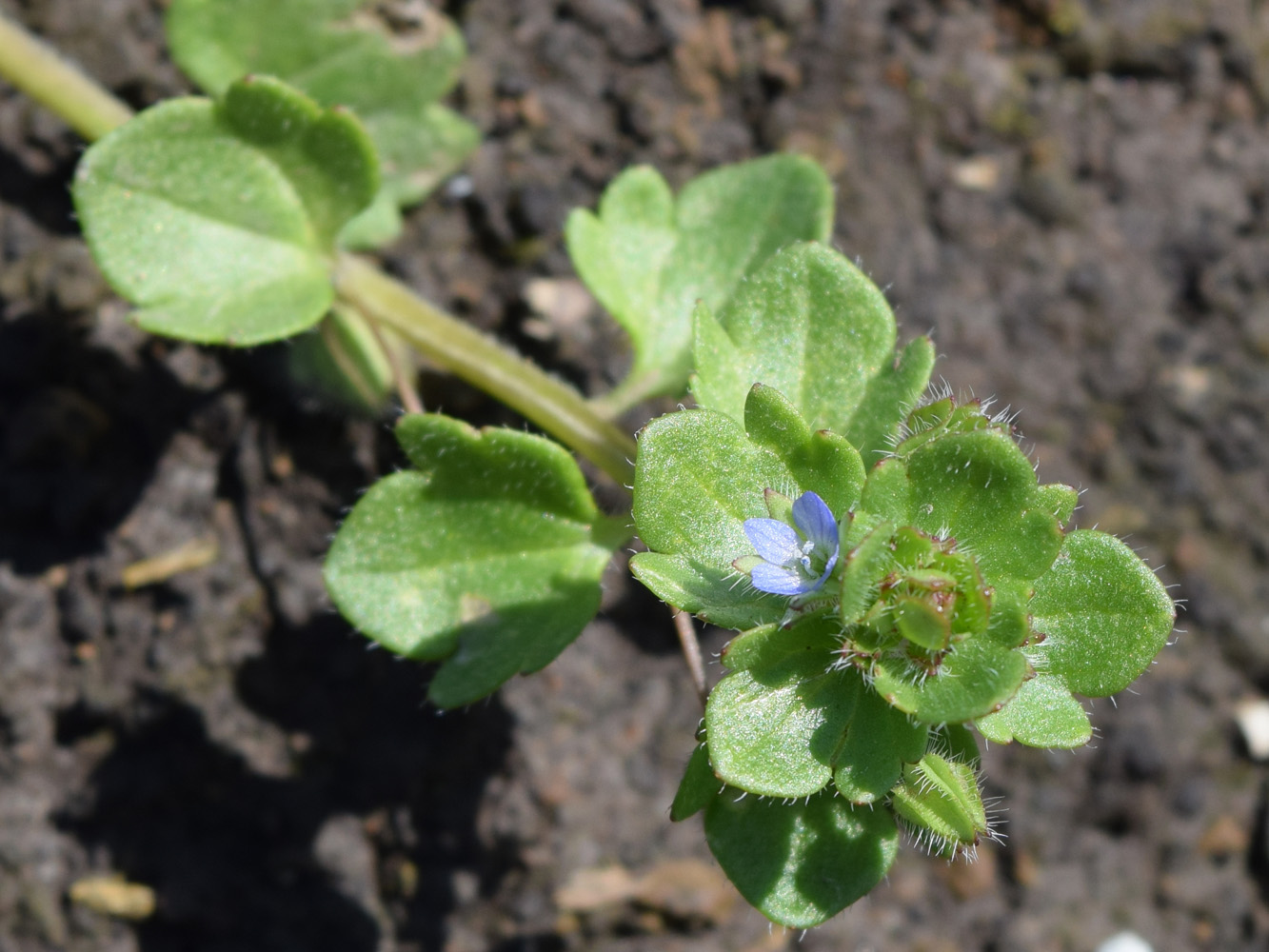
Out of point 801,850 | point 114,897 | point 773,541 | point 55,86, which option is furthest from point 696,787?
point 55,86

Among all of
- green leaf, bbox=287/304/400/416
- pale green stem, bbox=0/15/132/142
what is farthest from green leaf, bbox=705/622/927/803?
pale green stem, bbox=0/15/132/142

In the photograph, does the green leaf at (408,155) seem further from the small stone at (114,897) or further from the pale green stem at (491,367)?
the small stone at (114,897)

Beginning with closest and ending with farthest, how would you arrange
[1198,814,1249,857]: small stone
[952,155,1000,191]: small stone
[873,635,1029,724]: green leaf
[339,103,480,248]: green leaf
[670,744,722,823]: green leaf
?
[873,635,1029,724]: green leaf → [670,744,722,823]: green leaf → [339,103,480,248]: green leaf → [1198,814,1249,857]: small stone → [952,155,1000,191]: small stone

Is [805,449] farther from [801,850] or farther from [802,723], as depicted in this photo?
[801,850]

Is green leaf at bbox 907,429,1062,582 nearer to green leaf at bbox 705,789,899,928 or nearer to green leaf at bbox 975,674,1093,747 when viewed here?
green leaf at bbox 975,674,1093,747

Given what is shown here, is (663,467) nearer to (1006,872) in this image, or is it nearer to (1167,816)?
(1006,872)

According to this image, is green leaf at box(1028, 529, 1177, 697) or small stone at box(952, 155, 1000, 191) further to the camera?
small stone at box(952, 155, 1000, 191)
